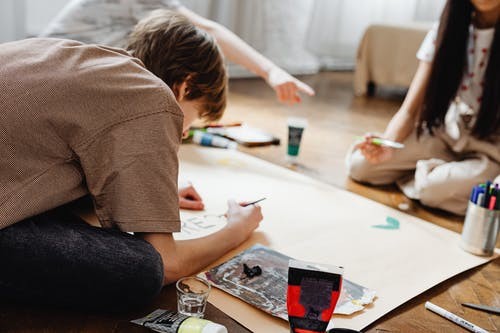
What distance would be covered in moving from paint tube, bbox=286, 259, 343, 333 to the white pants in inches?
39.5

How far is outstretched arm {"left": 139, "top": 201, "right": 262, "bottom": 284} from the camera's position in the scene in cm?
112

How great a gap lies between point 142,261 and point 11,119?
1.07 ft

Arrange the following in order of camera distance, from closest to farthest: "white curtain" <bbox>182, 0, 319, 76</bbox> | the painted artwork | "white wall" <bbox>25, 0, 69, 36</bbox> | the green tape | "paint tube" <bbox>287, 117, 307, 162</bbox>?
the painted artwork < the green tape < "paint tube" <bbox>287, 117, 307, 162</bbox> < "white wall" <bbox>25, 0, 69, 36</bbox> < "white curtain" <bbox>182, 0, 319, 76</bbox>

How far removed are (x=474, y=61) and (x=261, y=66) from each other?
716mm

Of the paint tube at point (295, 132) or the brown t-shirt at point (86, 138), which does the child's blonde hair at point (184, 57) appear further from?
the paint tube at point (295, 132)

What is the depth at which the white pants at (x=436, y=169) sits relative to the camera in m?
1.92

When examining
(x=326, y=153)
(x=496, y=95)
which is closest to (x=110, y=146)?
(x=496, y=95)

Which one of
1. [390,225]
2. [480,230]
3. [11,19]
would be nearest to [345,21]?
[11,19]

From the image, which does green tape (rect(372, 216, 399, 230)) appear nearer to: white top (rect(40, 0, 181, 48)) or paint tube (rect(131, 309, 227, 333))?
paint tube (rect(131, 309, 227, 333))

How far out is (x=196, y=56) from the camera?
4.10ft

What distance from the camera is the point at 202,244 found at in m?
1.26

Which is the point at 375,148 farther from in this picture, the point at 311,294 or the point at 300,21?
the point at 300,21

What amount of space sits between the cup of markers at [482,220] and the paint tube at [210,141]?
0.99m

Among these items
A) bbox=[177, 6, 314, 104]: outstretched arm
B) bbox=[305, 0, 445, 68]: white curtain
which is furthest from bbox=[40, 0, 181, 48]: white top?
bbox=[305, 0, 445, 68]: white curtain
